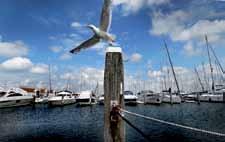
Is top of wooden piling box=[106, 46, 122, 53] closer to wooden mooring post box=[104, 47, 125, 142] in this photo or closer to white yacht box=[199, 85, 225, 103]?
wooden mooring post box=[104, 47, 125, 142]

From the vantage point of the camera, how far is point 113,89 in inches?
251

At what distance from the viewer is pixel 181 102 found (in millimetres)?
96688

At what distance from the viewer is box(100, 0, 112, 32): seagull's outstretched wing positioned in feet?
20.8

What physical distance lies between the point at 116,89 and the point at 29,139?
2663 cm

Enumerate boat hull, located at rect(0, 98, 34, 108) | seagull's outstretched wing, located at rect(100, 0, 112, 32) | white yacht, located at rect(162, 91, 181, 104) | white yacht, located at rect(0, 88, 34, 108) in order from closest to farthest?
1. seagull's outstretched wing, located at rect(100, 0, 112, 32)
2. boat hull, located at rect(0, 98, 34, 108)
3. white yacht, located at rect(0, 88, 34, 108)
4. white yacht, located at rect(162, 91, 181, 104)

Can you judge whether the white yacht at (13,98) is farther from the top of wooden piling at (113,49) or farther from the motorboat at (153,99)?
the top of wooden piling at (113,49)

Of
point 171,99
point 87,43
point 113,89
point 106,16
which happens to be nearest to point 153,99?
point 171,99

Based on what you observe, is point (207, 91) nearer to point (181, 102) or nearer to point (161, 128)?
point (181, 102)

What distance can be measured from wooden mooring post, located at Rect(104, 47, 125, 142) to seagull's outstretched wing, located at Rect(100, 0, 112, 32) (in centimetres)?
46

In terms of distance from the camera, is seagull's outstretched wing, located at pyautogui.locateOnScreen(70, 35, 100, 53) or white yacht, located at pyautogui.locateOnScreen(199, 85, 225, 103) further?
white yacht, located at pyautogui.locateOnScreen(199, 85, 225, 103)

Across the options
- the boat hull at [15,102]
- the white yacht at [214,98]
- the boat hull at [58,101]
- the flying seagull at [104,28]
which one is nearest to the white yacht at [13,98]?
the boat hull at [15,102]

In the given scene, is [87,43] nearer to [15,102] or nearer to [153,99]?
[153,99]

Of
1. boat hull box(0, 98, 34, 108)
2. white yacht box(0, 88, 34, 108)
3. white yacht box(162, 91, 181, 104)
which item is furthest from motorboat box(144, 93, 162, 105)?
boat hull box(0, 98, 34, 108)

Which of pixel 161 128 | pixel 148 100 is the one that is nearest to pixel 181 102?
pixel 148 100
